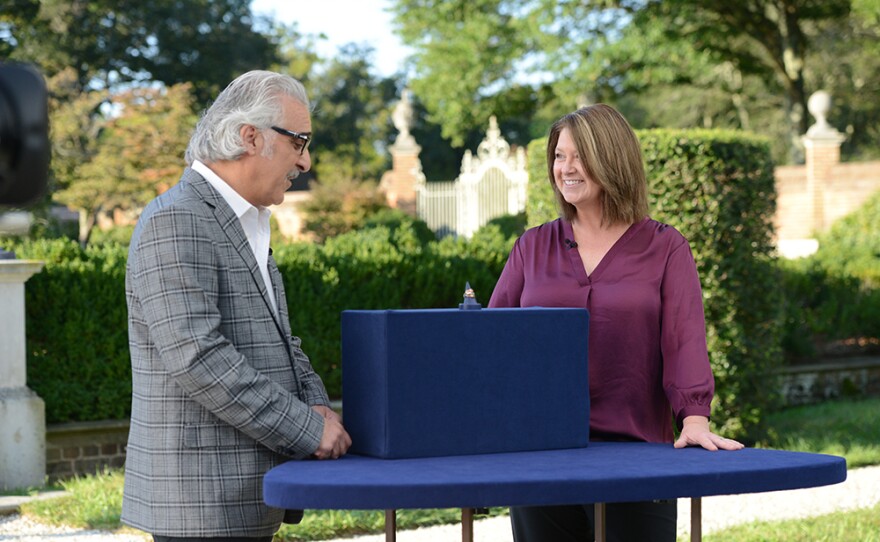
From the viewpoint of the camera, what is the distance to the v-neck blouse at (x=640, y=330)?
10.3ft

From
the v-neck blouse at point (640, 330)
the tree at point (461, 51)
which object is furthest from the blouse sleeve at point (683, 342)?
the tree at point (461, 51)

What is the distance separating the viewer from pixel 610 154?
3.16 meters

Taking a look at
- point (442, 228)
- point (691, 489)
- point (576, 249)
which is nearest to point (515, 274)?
point (576, 249)

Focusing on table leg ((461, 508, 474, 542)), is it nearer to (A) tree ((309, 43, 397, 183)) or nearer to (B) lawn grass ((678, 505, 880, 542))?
(B) lawn grass ((678, 505, 880, 542))

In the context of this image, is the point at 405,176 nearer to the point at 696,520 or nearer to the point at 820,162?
the point at 820,162

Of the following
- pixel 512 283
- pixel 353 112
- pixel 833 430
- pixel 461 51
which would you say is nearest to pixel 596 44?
pixel 461 51

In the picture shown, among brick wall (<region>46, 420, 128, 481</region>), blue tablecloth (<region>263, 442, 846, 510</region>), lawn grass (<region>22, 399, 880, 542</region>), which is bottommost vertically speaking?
lawn grass (<region>22, 399, 880, 542</region>)

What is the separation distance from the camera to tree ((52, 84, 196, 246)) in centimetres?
2569

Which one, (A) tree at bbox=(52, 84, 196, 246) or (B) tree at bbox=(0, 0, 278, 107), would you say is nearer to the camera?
(A) tree at bbox=(52, 84, 196, 246)

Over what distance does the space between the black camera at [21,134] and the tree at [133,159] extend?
23966 millimetres

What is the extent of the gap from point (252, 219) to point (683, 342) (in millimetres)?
1235

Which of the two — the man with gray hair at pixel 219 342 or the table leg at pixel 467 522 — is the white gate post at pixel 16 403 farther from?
the table leg at pixel 467 522

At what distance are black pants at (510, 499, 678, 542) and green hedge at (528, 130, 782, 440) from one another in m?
5.13

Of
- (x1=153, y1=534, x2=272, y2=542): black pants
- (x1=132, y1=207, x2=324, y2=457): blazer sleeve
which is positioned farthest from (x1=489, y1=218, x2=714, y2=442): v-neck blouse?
(x1=153, y1=534, x2=272, y2=542): black pants
